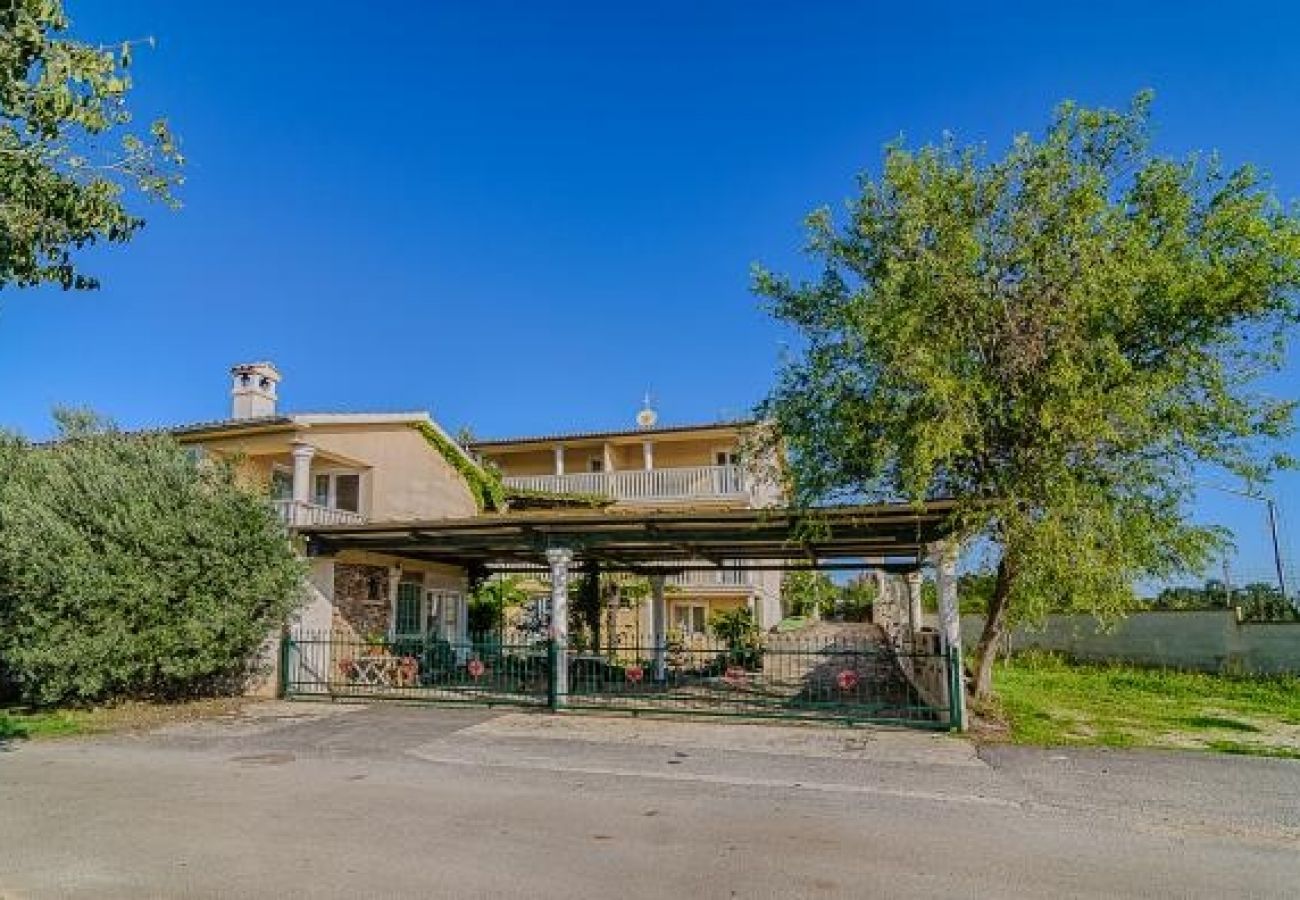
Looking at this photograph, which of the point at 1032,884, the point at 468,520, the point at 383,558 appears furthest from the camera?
the point at 383,558

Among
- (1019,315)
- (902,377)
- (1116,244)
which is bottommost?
(902,377)

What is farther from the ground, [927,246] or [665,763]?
[927,246]

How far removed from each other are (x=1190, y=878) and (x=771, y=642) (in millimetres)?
24288

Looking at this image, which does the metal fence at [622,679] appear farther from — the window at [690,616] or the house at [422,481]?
the window at [690,616]

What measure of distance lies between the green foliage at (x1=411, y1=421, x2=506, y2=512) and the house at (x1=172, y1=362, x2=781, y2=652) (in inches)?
1.9

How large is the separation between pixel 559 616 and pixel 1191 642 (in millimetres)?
15585

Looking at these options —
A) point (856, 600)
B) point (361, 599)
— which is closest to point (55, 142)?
point (361, 599)

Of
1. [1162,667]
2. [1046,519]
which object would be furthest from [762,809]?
[1162,667]

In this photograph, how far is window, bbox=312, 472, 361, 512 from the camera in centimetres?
2228

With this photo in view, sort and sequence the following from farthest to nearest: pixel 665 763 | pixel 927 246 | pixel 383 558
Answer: pixel 383 558 < pixel 927 246 < pixel 665 763

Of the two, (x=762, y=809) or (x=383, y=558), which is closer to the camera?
(x=762, y=809)

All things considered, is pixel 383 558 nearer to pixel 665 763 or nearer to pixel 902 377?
pixel 665 763

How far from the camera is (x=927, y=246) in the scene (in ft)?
43.4

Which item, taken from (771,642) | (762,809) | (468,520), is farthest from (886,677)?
(762,809)
